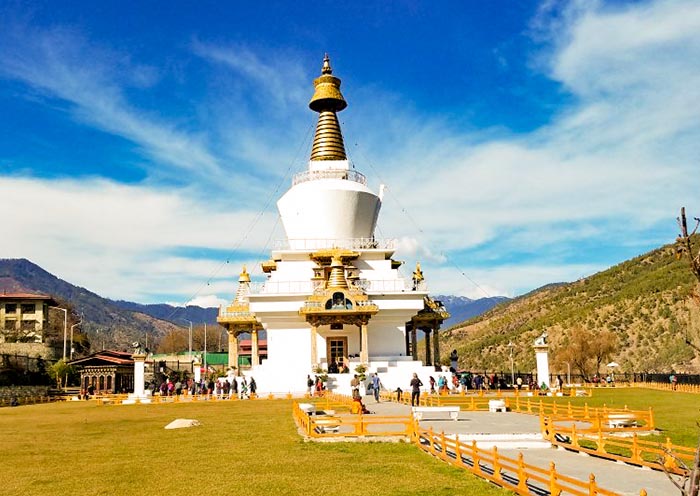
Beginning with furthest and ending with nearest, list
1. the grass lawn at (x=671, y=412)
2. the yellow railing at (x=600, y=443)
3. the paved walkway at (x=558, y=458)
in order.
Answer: the grass lawn at (x=671, y=412) < the yellow railing at (x=600, y=443) < the paved walkway at (x=558, y=458)

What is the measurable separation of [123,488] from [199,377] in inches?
1611

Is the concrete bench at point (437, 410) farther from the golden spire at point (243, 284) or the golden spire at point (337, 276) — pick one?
the golden spire at point (243, 284)

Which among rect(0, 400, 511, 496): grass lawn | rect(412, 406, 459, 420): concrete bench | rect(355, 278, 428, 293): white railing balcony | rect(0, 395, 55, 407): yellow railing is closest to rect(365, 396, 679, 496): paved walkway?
rect(412, 406, 459, 420): concrete bench

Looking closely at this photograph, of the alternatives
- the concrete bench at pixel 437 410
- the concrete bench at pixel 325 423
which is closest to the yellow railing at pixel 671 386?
the concrete bench at pixel 437 410

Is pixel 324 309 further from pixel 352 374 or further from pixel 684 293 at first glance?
pixel 684 293

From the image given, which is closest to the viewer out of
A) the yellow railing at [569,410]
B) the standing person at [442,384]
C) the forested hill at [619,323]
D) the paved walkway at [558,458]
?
the paved walkway at [558,458]

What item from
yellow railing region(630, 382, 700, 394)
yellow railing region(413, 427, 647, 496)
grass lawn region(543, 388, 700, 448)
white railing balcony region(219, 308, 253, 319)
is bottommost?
yellow railing region(630, 382, 700, 394)

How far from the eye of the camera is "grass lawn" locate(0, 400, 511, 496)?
1371cm

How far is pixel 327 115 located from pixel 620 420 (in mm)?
42418

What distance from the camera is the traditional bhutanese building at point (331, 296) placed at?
45.2 m

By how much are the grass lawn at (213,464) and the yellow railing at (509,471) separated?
334 millimetres

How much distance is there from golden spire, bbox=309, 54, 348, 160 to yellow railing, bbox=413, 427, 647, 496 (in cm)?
3910

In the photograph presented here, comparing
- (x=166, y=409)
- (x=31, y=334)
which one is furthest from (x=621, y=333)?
(x=31, y=334)

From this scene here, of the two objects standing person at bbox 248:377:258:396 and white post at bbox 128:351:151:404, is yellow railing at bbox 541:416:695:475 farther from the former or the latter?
white post at bbox 128:351:151:404
